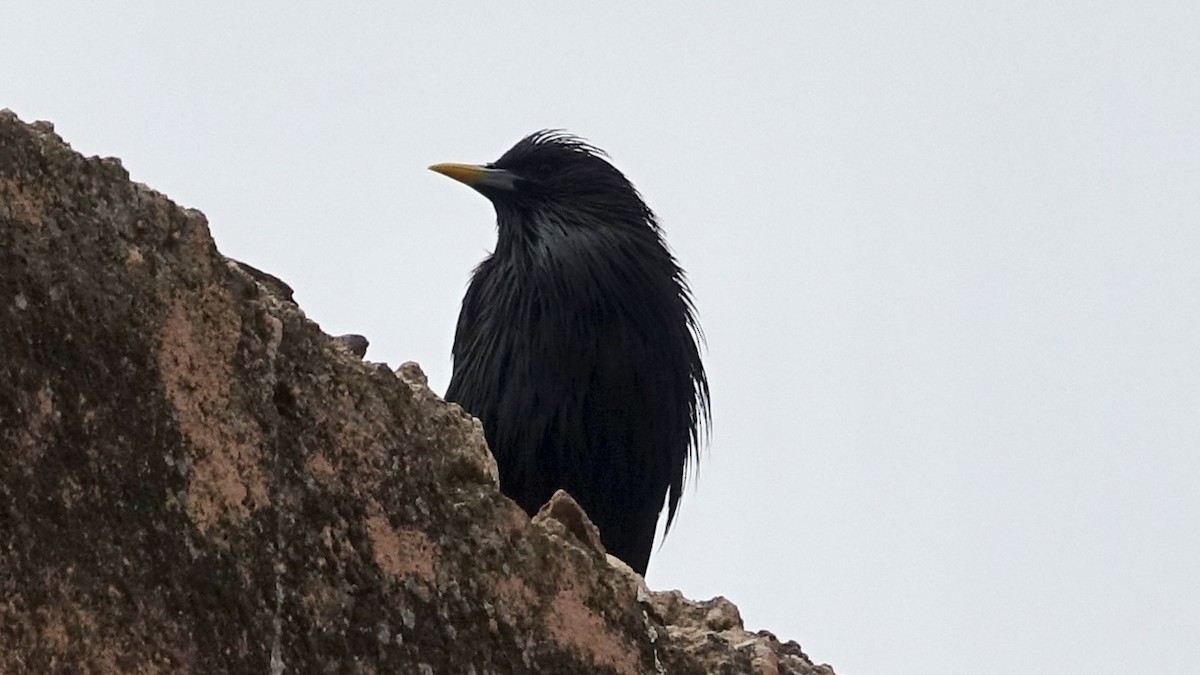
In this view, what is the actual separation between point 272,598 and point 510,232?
3.67m

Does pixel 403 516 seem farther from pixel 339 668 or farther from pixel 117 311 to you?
pixel 117 311

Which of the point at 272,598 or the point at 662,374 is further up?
the point at 662,374

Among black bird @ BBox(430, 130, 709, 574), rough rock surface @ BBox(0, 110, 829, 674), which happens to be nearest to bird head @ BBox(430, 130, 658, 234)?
black bird @ BBox(430, 130, 709, 574)

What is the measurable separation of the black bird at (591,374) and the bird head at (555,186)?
13 cm

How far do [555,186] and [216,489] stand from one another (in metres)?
3.90

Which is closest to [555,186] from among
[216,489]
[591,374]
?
[591,374]

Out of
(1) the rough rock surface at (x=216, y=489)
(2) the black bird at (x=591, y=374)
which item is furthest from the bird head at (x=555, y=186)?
(1) the rough rock surface at (x=216, y=489)

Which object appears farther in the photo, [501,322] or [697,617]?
[501,322]

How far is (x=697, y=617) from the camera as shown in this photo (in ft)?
9.55

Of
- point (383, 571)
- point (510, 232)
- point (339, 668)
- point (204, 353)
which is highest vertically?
point (510, 232)

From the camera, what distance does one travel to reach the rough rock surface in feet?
6.19

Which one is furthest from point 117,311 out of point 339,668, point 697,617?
point 697,617

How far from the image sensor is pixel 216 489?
205 centimetres

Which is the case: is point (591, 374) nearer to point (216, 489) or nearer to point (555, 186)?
point (555, 186)
